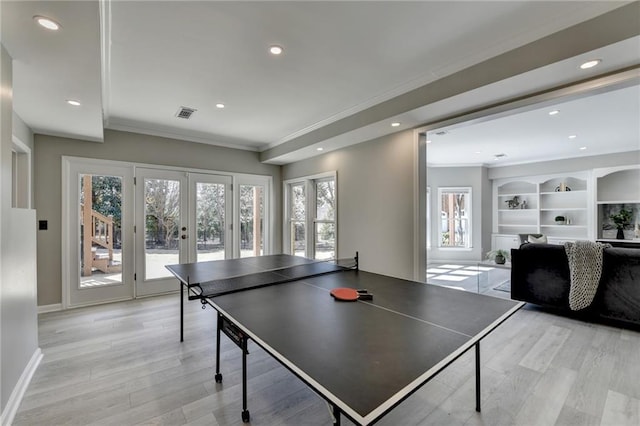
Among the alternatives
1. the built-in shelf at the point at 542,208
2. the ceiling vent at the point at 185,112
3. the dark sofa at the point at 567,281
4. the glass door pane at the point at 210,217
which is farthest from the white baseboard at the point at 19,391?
the built-in shelf at the point at 542,208

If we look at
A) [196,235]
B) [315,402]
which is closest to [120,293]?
[196,235]

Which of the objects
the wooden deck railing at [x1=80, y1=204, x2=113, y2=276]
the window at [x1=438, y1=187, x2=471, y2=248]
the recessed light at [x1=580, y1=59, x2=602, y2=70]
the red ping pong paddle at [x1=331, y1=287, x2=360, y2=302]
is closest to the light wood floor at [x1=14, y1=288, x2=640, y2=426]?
the red ping pong paddle at [x1=331, y1=287, x2=360, y2=302]

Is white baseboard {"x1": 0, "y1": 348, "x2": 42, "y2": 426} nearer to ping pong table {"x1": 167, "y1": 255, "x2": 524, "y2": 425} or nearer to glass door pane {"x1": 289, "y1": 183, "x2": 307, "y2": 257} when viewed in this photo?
ping pong table {"x1": 167, "y1": 255, "x2": 524, "y2": 425}

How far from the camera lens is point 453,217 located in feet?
26.9

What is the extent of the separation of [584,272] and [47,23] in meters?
5.33

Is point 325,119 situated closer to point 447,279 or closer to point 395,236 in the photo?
point 395,236

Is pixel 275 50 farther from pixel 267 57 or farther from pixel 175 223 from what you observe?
pixel 175 223

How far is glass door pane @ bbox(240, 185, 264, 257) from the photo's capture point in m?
5.70

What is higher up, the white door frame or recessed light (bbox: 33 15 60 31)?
recessed light (bbox: 33 15 60 31)

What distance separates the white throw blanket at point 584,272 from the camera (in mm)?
3305

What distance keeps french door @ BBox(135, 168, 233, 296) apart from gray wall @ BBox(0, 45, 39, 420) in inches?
88.2

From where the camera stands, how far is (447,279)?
583 centimetres

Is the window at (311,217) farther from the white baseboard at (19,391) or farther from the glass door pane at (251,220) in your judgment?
the white baseboard at (19,391)

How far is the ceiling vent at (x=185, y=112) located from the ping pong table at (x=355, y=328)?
2290 mm
